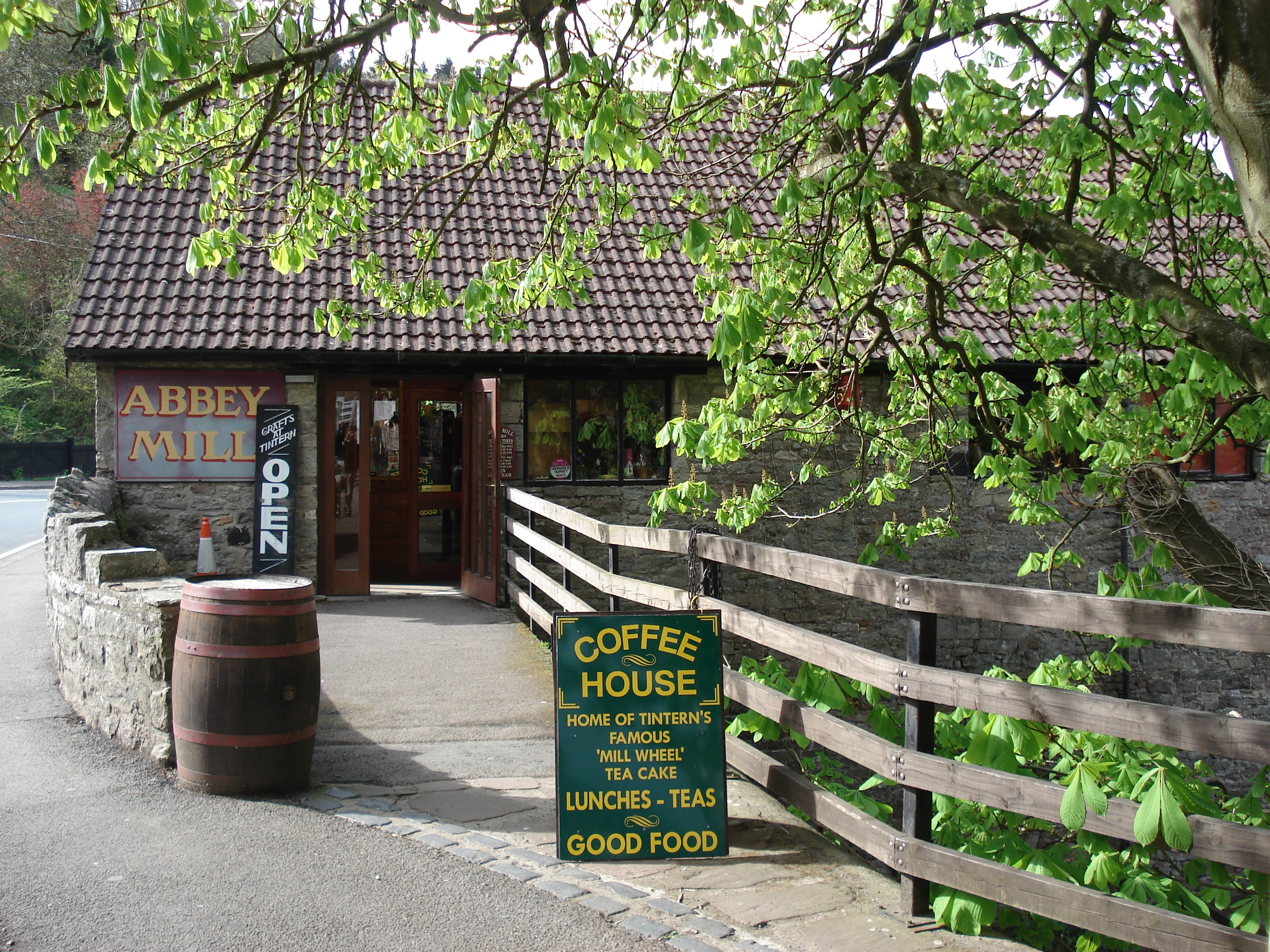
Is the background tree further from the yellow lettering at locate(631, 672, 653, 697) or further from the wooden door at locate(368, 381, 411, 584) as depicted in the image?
the wooden door at locate(368, 381, 411, 584)

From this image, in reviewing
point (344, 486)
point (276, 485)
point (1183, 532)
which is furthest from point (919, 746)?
point (344, 486)

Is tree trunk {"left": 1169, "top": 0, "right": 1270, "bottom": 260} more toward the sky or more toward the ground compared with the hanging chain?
more toward the sky

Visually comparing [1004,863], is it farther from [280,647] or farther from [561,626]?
[280,647]

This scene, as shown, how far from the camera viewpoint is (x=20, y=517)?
70.9 feet

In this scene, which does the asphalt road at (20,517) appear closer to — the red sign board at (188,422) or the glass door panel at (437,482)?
the red sign board at (188,422)

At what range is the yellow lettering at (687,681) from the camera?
164 inches

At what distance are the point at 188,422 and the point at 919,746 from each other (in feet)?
29.8

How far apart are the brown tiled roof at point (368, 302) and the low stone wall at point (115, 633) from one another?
3.67 m

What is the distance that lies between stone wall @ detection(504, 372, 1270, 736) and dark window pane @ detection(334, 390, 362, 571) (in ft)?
9.17

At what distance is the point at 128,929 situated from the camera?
11.5ft

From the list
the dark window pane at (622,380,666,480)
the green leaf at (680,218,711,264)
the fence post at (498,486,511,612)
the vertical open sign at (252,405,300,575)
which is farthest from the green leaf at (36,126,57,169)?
the dark window pane at (622,380,666,480)

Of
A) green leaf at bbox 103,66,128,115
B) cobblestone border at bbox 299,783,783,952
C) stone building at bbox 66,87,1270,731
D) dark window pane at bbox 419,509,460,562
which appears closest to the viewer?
cobblestone border at bbox 299,783,783,952

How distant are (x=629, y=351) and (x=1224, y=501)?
751cm

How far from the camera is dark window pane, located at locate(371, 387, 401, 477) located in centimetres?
1231
